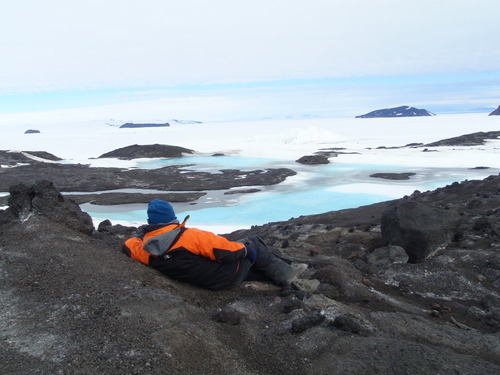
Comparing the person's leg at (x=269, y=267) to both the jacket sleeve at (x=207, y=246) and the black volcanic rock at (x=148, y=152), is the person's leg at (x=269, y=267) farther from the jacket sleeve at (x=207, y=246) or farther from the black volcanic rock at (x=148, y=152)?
the black volcanic rock at (x=148, y=152)

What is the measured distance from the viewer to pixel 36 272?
3.45 m

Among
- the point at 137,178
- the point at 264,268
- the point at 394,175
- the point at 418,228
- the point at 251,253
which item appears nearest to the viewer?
the point at 251,253

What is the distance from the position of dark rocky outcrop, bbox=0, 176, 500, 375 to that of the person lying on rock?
111mm

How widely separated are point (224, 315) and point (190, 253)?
0.66m

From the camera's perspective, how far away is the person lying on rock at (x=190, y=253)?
3.59 m

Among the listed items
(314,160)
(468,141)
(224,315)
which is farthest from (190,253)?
(468,141)

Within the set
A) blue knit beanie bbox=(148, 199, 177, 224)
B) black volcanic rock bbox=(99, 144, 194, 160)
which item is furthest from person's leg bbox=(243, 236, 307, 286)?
black volcanic rock bbox=(99, 144, 194, 160)

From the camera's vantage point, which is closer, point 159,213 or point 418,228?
point 159,213

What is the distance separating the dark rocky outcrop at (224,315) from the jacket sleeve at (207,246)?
31 cm

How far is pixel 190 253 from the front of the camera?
142 inches

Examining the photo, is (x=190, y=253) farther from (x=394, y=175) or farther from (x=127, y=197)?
(x=394, y=175)

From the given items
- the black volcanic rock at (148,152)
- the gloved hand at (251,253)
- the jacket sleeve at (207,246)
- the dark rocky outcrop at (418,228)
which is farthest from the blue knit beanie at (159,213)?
the black volcanic rock at (148,152)

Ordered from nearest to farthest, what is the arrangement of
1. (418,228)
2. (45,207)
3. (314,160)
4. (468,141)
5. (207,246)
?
(207,246)
(45,207)
(418,228)
(314,160)
(468,141)

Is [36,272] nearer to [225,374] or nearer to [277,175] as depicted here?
[225,374]
